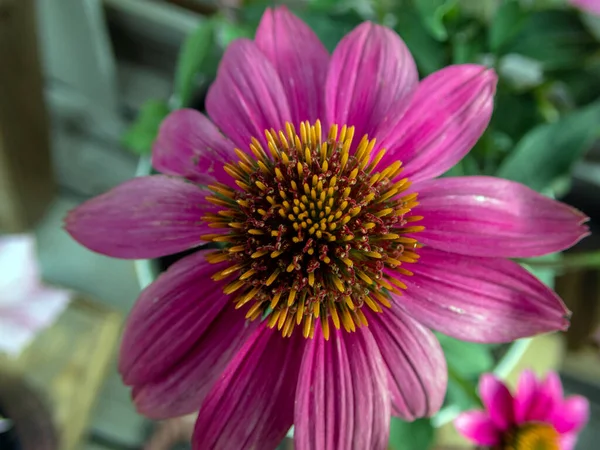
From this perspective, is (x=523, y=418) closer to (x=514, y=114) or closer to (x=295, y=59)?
(x=514, y=114)

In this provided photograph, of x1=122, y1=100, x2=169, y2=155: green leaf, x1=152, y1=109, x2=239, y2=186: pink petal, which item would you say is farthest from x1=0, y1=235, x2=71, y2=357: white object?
x1=152, y1=109, x2=239, y2=186: pink petal

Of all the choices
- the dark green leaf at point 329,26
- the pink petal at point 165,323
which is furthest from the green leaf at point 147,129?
the pink petal at point 165,323

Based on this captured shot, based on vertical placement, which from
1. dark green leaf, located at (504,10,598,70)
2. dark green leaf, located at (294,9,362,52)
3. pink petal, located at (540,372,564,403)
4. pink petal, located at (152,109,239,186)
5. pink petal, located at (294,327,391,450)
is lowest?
pink petal, located at (540,372,564,403)

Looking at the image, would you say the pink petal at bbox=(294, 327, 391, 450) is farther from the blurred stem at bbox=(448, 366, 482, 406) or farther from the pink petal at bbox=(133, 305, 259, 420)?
the blurred stem at bbox=(448, 366, 482, 406)

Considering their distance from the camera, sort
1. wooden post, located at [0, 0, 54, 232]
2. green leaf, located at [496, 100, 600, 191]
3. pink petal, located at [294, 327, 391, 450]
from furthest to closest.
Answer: wooden post, located at [0, 0, 54, 232], green leaf, located at [496, 100, 600, 191], pink petal, located at [294, 327, 391, 450]

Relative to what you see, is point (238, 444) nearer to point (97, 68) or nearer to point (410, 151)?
point (410, 151)

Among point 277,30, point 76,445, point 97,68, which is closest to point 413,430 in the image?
point 277,30
